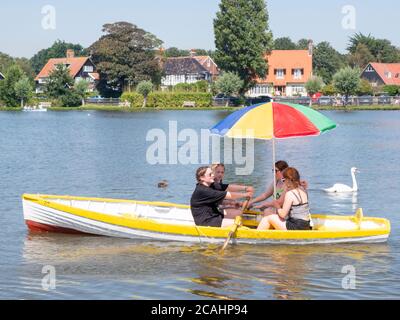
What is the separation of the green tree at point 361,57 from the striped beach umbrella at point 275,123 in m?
126

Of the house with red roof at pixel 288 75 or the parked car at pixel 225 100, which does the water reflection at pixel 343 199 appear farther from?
the house with red roof at pixel 288 75

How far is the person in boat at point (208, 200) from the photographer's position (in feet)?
54.1

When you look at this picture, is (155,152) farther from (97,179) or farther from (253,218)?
(253,218)

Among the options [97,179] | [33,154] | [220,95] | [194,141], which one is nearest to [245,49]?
[220,95]

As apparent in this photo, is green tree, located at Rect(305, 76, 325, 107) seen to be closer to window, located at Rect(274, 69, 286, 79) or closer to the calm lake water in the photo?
window, located at Rect(274, 69, 286, 79)

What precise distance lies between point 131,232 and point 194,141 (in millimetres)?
33230

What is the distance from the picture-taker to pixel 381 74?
413ft

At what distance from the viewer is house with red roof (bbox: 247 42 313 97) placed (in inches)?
5082

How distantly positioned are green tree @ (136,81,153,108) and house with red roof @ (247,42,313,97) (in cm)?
2688

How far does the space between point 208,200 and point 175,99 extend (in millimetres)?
89780

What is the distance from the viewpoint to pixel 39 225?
18.3 m

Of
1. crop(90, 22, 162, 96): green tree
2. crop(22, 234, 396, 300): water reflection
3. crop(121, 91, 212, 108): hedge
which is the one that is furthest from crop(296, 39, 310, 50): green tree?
crop(22, 234, 396, 300): water reflection

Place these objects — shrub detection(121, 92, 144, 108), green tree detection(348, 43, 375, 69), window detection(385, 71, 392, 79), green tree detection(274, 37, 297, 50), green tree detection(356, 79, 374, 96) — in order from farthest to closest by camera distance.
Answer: green tree detection(274, 37, 297, 50) → green tree detection(348, 43, 375, 69) → window detection(385, 71, 392, 79) → shrub detection(121, 92, 144, 108) → green tree detection(356, 79, 374, 96)

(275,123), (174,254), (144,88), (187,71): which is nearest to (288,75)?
(187,71)
